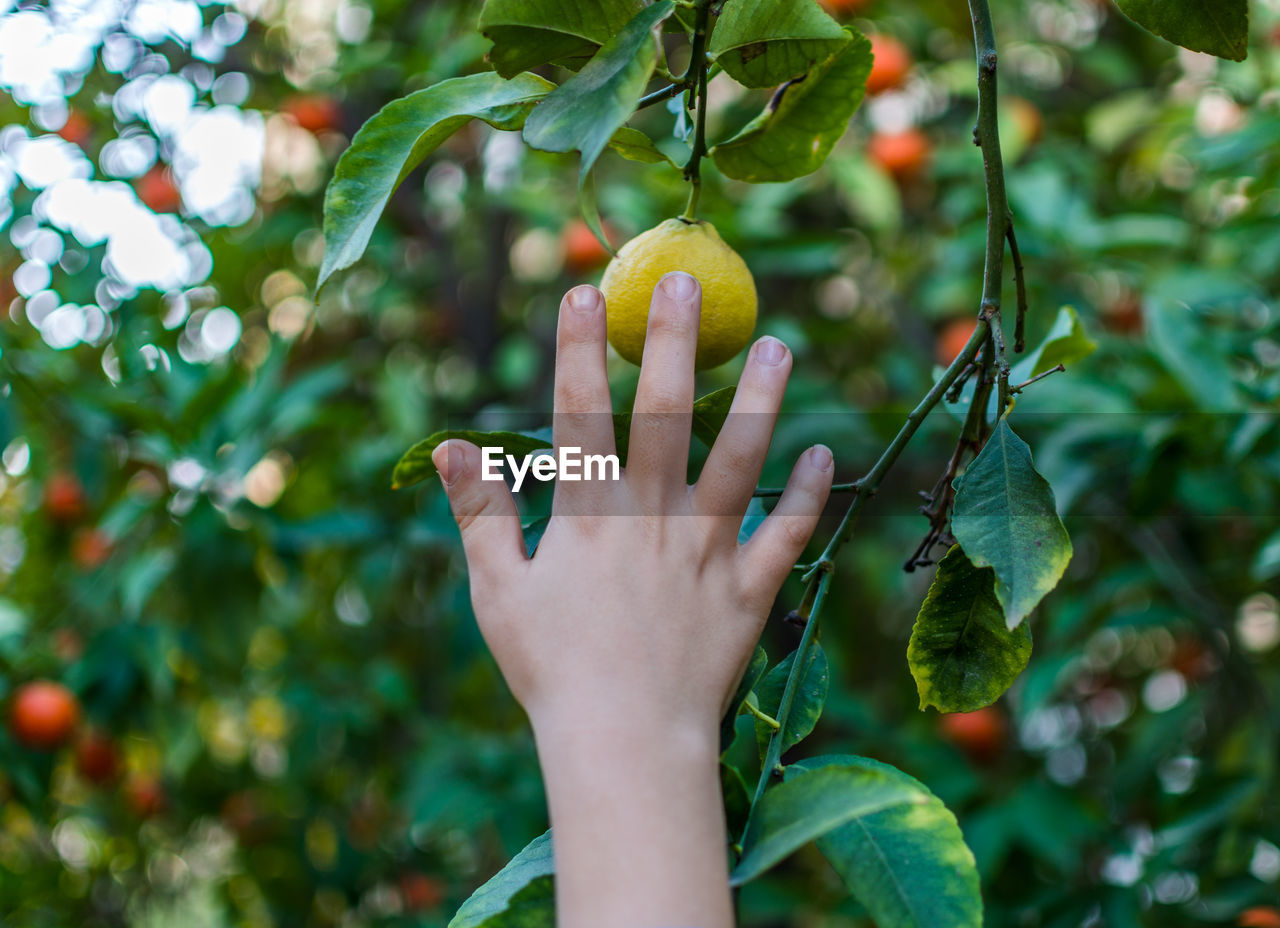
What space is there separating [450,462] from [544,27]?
19cm

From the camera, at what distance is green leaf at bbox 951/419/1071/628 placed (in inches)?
15.9

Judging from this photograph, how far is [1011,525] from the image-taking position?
0.42 metres

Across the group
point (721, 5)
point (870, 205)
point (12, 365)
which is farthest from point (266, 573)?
point (721, 5)

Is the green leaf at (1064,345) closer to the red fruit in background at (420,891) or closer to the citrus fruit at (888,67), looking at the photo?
the citrus fruit at (888,67)

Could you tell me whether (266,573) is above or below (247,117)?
below

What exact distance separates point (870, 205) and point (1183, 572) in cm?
59

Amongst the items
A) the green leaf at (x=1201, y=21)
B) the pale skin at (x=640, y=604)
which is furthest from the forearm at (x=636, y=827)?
the green leaf at (x=1201, y=21)

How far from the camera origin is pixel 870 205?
134 cm

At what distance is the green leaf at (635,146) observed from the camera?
46 cm

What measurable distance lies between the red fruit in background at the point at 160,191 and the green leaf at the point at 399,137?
1.19 m

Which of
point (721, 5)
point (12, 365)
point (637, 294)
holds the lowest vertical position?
point (12, 365)

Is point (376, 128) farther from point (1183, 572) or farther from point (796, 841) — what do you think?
point (1183, 572)

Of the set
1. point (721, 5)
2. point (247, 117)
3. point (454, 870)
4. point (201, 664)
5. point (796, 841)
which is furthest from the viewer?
point (454, 870)

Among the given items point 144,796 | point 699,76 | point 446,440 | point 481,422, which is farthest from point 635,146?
point 144,796
